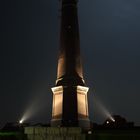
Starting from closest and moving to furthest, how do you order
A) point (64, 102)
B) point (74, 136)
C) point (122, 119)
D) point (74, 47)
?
1. point (74, 136)
2. point (64, 102)
3. point (74, 47)
4. point (122, 119)

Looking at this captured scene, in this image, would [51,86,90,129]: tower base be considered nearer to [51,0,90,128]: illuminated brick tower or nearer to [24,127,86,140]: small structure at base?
[51,0,90,128]: illuminated brick tower

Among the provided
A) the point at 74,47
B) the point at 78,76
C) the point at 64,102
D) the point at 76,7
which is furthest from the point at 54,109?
the point at 76,7

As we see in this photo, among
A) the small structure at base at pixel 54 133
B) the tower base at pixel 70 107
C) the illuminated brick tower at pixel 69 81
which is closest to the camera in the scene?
the small structure at base at pixel 54 133

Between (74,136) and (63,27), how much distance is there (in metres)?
12.1

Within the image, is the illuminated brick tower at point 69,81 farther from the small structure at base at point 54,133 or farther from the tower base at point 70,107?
the small structure at base at point 54,133

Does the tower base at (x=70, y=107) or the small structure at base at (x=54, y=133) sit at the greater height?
the tower base at (x=70, y=107)

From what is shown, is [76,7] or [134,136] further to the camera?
[76,7]

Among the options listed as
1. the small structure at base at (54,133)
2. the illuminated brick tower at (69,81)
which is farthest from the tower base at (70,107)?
the small structure at base at (54,133)

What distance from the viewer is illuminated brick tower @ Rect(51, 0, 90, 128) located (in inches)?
1112

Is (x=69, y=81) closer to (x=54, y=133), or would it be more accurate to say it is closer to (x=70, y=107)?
(x=70, y=107)

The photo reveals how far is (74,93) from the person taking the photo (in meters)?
28.6

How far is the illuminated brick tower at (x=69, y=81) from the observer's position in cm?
2823

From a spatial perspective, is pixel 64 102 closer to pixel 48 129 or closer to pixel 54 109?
pixel 54 109

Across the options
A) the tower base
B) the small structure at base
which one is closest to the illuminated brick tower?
the tower base
